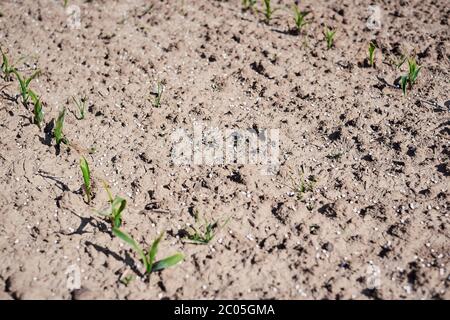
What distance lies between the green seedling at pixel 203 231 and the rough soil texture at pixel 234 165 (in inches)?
2.0

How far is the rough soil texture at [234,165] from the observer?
2260mm

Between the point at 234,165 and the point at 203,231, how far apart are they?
54 centimetres

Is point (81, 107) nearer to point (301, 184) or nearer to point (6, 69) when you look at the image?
point (6, 69)

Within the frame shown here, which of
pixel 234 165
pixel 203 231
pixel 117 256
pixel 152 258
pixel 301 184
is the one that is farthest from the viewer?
pixel 234 165

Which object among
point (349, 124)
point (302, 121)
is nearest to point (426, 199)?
point (349, 124)

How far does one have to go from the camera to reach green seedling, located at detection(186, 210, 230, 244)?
7.75 ft

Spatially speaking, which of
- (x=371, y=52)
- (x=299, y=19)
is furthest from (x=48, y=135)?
(x=371, y=52)

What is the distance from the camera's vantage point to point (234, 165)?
2770mm

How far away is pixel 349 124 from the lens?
298cm

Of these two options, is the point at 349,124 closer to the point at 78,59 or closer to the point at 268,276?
the point at 268,276

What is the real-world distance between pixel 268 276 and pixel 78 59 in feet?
7.86

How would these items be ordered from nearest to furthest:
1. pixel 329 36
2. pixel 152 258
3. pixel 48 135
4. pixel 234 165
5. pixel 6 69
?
pixel 152 258 → pixel 234 165 → pixel 48 135 → pixel 6 69 → pixel 329 36

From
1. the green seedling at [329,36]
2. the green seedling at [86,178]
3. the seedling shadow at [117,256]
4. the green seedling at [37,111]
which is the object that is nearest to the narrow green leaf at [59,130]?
the green seedling at [37,111]
